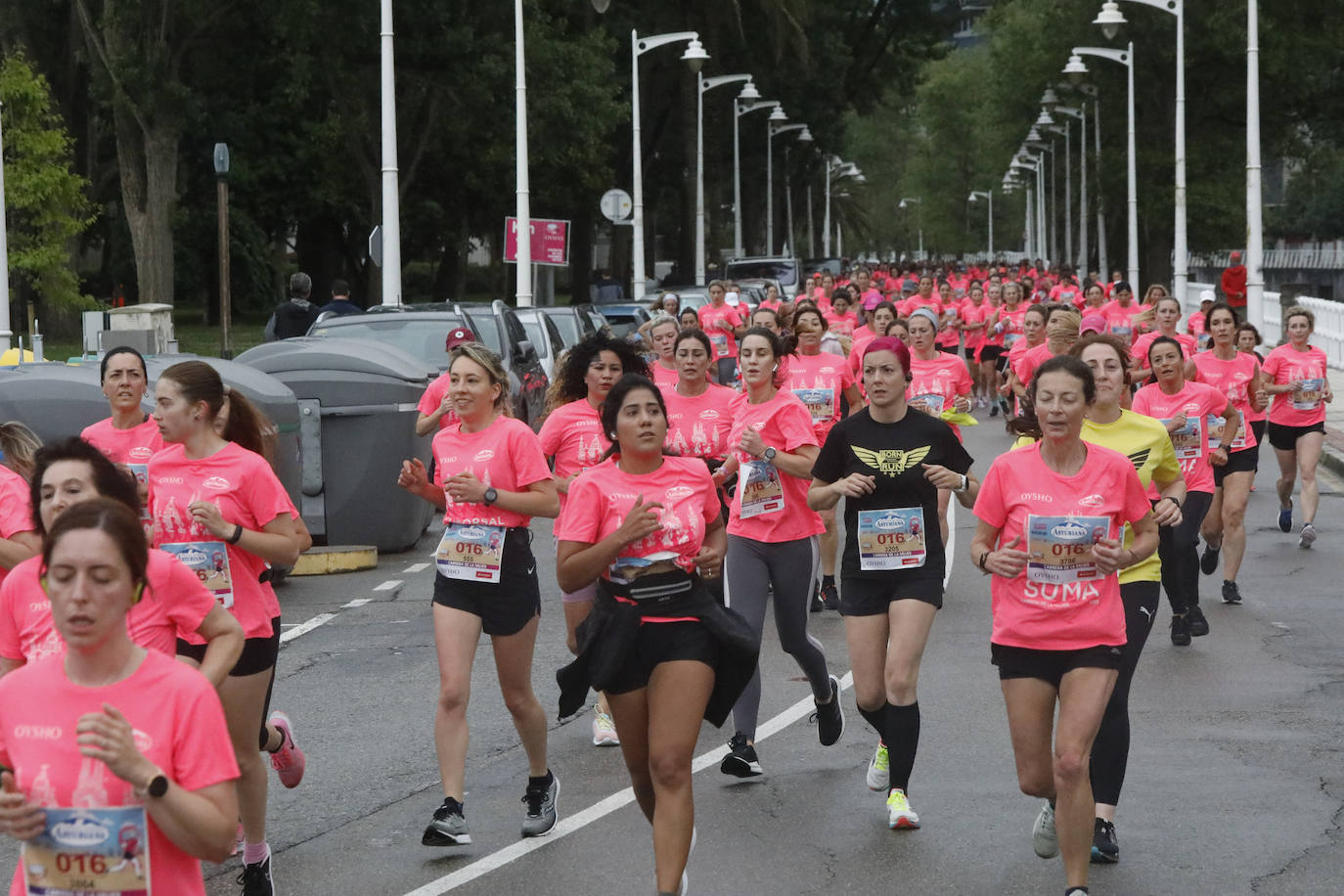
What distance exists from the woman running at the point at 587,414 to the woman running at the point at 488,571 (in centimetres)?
142

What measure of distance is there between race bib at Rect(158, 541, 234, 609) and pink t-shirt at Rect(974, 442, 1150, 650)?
2.37 meters

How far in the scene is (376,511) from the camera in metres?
14.9

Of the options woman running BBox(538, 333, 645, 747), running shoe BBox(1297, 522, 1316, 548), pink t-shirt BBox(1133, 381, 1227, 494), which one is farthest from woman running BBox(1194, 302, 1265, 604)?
woman running BBox(538, 333, 645, 747)

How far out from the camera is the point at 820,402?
11844 millimetres

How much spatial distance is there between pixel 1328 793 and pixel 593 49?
38596 mm

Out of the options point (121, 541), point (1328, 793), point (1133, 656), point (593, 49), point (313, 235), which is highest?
point (593, 49)

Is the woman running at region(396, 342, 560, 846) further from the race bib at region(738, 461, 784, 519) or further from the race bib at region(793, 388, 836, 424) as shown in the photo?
the race bib at region(793, 388, 836, 424)

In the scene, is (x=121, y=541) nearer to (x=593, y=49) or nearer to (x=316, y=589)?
(x=316, y=589)

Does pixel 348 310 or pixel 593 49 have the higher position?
pixel 593 49

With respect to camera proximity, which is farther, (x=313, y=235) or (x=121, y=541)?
(x=313, y=235)

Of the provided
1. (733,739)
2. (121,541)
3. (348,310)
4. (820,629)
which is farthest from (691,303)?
(121,541)

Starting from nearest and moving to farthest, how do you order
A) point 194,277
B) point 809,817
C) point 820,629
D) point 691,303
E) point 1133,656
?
point 1133,656
point 809,817
point 820,629
point 691,303
point 194,277

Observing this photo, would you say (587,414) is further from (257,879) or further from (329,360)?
(329,360)


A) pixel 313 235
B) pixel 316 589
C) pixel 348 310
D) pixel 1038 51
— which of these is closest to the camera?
pixel 316 589
